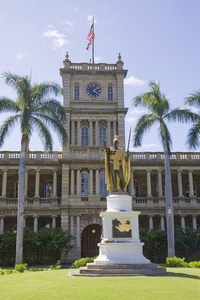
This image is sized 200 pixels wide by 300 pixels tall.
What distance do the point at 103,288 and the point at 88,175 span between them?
74.5 ft

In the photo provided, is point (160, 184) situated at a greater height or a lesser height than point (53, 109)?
lesser

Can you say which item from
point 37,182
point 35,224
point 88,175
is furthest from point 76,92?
point 35,224

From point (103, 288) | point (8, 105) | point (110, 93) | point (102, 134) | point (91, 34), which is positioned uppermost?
point (91, 34)

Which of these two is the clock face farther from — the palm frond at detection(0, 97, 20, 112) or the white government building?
the palm frond at detection(0, 97, 20, 112)

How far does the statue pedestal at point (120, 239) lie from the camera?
42.7 ft

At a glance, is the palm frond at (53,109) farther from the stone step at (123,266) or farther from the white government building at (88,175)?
the stone step at (123,266)

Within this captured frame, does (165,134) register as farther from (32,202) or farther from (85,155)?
(32,202)

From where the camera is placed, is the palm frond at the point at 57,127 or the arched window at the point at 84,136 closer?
the palm frond at the point at 57,127

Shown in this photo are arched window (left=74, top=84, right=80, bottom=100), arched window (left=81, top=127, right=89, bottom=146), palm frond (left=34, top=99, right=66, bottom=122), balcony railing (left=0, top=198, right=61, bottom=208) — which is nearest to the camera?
Answer: palm frond (left=34, top=99, right=66, bottom=122)

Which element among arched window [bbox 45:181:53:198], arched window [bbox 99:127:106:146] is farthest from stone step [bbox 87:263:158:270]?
arched window [bbox 99:127:106:146]

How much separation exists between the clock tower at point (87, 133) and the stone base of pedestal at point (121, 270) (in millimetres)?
17348

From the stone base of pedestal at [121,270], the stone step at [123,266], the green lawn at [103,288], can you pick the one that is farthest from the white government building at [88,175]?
the green lawn at [103,288]

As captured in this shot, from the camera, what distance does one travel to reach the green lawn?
8570mm

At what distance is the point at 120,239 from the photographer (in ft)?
43.7
